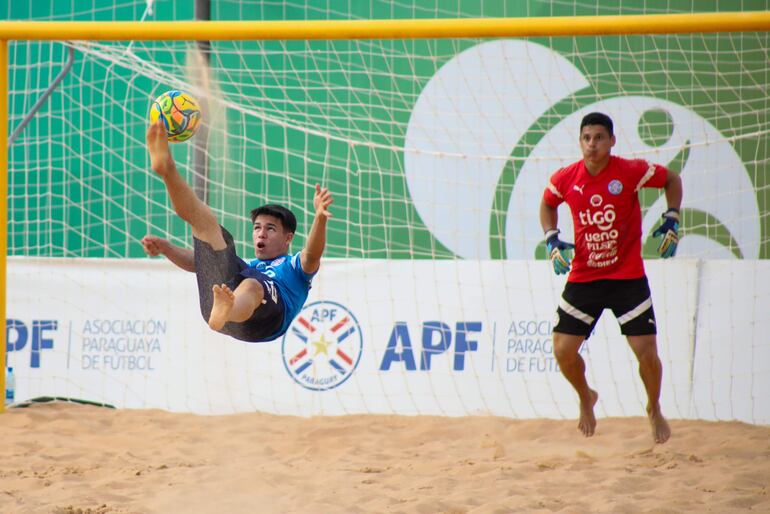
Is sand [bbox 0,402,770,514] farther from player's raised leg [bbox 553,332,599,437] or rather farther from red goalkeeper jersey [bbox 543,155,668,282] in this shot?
red goalkeeper jersey [bbox 543,155,668,282]

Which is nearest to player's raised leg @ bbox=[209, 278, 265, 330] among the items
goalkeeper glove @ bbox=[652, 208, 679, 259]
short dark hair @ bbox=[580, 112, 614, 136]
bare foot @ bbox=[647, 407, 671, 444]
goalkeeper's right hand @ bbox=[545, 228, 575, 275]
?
goalkeeper's right hand @ bbox=[545, 228, 575, 275]

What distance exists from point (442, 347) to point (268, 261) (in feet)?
9.14

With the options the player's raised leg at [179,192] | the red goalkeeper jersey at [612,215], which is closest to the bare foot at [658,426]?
the red goalkeeper jersey at [612,215]

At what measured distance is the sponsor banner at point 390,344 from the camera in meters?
7.59

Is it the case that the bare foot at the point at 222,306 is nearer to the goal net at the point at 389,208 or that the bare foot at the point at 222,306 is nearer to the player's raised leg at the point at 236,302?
the player's raised leg at the point at 236,302

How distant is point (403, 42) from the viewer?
9.09 m

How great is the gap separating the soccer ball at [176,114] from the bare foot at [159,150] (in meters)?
0.24

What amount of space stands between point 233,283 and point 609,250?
2.33 metres

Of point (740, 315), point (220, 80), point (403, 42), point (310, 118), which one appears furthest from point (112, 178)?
point (740, 315)

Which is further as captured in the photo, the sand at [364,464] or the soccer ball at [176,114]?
the sand at [364,464]

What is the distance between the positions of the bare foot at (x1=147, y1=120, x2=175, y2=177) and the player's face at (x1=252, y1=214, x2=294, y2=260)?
0.92 metres

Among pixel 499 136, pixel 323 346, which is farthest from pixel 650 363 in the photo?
pixel 499 136

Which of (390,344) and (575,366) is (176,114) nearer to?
(575,366)

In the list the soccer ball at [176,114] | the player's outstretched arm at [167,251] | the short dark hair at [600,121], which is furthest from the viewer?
the short dark hair at [600,121]
